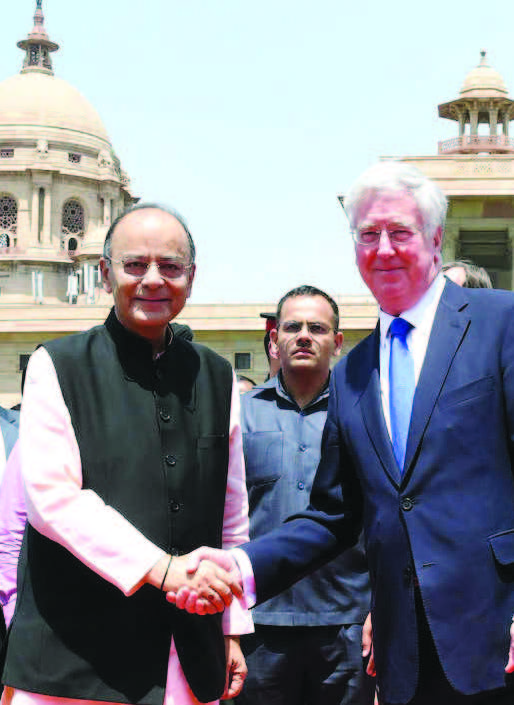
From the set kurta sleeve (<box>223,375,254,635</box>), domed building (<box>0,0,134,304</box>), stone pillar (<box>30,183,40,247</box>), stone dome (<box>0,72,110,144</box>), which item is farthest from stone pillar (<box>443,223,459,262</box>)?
stone dome (<box>0,72,110,144</box>)

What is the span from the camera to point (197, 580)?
11.0ft

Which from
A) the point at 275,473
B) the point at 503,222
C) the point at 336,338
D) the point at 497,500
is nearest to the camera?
the point at 497,500

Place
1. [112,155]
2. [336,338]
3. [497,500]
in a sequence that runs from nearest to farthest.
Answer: [497,500], [336,338], [112,155]

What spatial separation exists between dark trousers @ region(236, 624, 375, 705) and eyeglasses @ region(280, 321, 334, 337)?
4.39 feet

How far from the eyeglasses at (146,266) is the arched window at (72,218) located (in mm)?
65261

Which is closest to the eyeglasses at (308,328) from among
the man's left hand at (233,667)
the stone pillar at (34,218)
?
the man's left hand at (233,667)

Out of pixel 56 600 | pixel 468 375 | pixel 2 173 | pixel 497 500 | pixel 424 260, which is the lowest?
pixel 56 600

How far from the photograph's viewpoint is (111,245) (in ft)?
12.2

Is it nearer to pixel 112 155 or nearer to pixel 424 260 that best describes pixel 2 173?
pixel 112 155

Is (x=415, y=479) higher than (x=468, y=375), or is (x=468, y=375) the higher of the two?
(x=468, y=375)

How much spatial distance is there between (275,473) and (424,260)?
6.81 ft

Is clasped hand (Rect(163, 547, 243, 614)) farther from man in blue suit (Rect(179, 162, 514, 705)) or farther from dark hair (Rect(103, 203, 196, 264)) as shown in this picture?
dark hair (Rect(103, 203, 196, 264))

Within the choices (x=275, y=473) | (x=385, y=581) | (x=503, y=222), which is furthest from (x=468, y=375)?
(x=503, y=222)

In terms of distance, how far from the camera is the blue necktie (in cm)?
345
